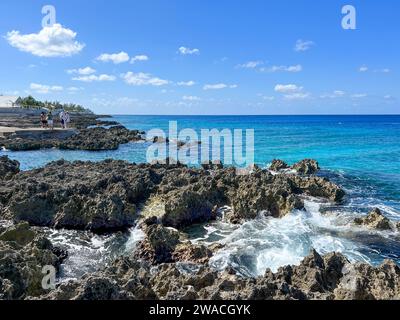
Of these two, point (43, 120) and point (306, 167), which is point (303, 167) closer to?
point (306, 167)

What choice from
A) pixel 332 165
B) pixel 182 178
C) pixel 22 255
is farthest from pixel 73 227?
pixel 332 165

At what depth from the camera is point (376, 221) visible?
18.8 m

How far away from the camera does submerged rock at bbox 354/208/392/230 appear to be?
734 inches

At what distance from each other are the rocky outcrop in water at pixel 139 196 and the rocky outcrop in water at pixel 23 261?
370 centimetres

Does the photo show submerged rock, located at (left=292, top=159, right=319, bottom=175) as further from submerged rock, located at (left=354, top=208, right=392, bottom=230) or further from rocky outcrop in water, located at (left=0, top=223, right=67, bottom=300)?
rocky outcrop in water, located at (left=0, top=223, right=67, bottom=300)

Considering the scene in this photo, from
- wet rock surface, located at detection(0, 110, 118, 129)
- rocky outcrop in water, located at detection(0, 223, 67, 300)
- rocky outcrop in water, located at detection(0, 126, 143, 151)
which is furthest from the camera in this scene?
wet rock surface, located at detection(0, 110, 118, 129)

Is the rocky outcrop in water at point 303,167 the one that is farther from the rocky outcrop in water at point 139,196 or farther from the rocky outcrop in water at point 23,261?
the rocky outcrop in water at point 23,261

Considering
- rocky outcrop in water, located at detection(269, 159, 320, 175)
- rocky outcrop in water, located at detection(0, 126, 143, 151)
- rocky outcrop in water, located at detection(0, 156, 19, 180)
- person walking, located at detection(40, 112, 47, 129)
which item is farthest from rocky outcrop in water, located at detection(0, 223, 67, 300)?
person walking, located at detection(40, 112, 47, 129)

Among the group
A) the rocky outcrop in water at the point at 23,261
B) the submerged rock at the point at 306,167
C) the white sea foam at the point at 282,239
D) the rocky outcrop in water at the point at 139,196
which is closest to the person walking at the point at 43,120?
the rocky outcrop in water at the point at 139,196

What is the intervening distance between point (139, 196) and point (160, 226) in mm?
7543

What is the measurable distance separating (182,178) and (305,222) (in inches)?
350

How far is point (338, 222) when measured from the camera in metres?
20.0

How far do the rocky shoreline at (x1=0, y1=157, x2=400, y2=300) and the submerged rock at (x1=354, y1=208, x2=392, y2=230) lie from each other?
5 cm

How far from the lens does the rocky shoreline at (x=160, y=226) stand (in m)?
9.20
